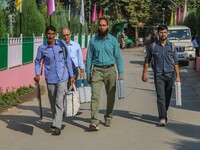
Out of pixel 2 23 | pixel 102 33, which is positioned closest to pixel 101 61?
pixel 102 33

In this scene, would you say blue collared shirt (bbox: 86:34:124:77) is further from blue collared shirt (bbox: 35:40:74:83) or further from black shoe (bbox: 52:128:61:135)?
black shoe (bbox: 52:128:61:135)

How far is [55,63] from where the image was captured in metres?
7.74

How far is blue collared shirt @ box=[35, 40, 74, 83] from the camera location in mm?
7738

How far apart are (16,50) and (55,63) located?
613 centimetres

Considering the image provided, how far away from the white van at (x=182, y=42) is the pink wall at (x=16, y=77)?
11.3 m

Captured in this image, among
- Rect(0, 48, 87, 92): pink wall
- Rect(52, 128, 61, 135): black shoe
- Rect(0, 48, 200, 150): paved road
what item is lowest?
Rect(0, 48, 200, 150): paved road

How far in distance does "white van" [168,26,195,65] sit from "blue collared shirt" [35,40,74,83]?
1739 cm

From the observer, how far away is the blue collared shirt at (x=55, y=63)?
25.4ft

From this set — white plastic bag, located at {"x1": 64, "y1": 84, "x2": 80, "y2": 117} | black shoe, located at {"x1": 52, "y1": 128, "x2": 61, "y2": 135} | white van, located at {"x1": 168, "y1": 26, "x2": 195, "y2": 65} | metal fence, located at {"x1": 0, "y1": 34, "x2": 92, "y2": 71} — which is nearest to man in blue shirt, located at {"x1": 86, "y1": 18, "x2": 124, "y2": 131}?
white plastic bag, located at {"x1": 64, "y1": 84, "x2": 80, "y2": 117}

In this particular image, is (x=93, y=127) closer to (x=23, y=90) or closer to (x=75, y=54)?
(x=75, y=54)

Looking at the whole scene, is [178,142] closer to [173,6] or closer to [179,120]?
[179,120]

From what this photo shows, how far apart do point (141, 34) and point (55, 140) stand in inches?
3006

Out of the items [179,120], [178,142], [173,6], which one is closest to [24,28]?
[179,120]

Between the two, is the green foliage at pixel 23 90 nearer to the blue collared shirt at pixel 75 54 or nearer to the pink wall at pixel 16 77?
the pink wall at pixel 16 77
